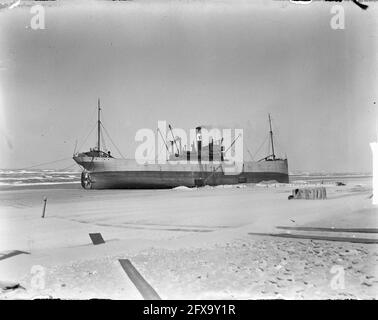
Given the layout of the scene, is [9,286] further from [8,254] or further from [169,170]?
[169,170]

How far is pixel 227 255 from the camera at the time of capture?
5.76m

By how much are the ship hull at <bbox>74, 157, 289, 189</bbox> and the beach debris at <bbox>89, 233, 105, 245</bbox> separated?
28320 millimetres

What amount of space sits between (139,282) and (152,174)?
105 feet

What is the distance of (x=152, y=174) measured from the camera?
119ft

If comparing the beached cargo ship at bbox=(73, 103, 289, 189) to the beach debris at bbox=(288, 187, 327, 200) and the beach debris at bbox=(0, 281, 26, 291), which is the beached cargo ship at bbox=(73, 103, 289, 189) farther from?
the beach debris at bbox=(0, 281, 26, 291)

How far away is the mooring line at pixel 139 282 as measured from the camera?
14.0 feet

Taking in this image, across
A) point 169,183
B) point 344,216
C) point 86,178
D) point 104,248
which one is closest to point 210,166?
point 169,183

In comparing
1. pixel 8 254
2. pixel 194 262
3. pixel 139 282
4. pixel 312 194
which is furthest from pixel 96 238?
pixel 312 194

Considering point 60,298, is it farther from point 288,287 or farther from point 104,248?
point 288,287

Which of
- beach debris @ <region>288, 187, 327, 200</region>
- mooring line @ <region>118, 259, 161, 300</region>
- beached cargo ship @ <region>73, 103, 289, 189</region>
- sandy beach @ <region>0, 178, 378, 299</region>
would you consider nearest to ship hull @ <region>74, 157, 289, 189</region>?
beached cargo ship @ <region>73, 103, 289, 189</region>
